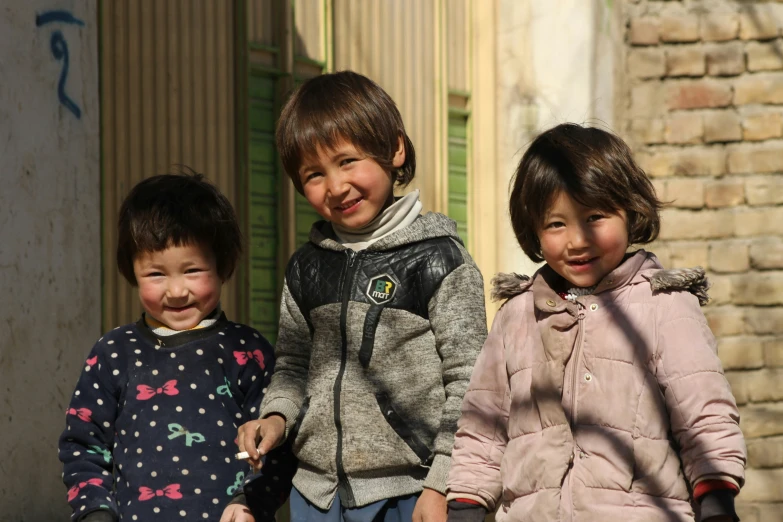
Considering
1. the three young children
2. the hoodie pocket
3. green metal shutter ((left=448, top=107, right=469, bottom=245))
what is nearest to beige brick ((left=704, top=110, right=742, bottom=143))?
green metal shutter ((left=448, top=107, right=469, bottom=245))

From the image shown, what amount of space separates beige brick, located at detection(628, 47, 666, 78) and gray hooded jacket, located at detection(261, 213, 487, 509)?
417cm

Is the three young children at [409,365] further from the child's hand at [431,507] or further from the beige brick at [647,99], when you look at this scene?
the beige brick at [647,99]

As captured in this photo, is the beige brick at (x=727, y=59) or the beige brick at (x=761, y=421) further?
the beige brick at (x=727, y=59)

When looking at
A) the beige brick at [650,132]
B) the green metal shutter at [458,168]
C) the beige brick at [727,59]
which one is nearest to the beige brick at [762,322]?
the beige brick at [650,132]

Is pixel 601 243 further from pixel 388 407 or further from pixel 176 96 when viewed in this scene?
pixel 176 96

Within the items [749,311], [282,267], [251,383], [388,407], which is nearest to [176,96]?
[282,267]

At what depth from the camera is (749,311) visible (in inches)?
280

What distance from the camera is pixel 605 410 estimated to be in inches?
116

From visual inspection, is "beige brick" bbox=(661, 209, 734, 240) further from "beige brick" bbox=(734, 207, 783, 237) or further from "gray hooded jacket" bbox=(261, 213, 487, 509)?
"gray hooded jacket" bbox=(261, 213, 487, 509)


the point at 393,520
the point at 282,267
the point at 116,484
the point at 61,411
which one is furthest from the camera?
the point at 282,267

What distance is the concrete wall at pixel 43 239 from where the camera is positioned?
4.66 metres

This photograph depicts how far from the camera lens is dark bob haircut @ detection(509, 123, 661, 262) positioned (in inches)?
121

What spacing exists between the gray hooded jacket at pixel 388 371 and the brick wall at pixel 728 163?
4041 mm

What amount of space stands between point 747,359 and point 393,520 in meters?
4.22
